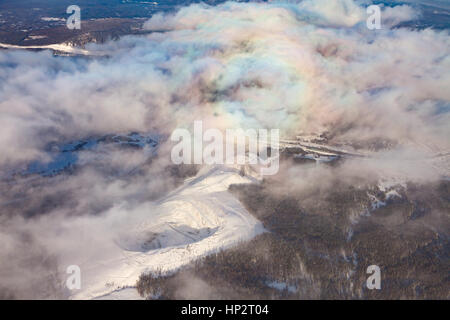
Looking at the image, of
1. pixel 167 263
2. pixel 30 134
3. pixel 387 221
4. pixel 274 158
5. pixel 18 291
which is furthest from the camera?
pixel 30 134

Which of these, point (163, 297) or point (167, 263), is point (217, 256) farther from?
point (163, 297)

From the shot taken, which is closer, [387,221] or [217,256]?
[217,256]

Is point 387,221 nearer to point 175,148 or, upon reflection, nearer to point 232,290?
point 232,290

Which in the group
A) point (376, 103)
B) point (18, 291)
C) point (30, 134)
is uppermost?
point (376, 103)

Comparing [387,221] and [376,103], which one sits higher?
[376,103]
